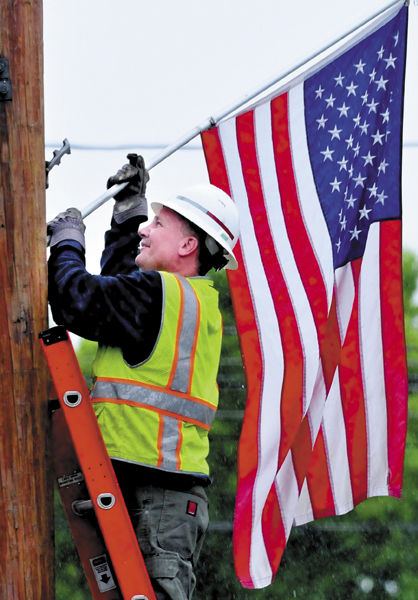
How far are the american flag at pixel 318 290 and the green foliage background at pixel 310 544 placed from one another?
8.64 metres

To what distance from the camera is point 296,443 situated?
5.05 m

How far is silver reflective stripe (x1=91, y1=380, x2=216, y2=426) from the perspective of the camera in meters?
3.18

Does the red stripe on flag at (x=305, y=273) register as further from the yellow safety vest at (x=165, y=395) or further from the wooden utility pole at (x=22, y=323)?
the wooden utility pole at (x=22, y=323)

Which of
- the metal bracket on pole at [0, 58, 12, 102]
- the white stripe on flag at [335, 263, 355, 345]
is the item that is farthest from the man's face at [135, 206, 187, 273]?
the white stripe on flag at [335, 263, 355, 345]

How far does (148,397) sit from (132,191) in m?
1.04

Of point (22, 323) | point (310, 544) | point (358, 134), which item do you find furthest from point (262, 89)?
point (310, 544)

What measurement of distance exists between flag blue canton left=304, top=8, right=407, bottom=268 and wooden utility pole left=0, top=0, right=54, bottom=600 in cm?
221

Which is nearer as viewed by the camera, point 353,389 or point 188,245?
point 188,245

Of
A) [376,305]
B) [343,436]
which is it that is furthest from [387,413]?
[376,305]

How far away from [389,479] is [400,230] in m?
1.40

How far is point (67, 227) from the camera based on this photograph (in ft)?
11.0

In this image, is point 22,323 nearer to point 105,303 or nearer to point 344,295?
point 105,303

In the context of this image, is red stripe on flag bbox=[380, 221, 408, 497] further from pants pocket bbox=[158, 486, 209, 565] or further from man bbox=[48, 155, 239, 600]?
pants pocket bbox=[158, 486, 209, 565]

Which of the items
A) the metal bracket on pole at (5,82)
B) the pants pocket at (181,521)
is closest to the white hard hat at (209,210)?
the metal bracket on pole at (5,82)
